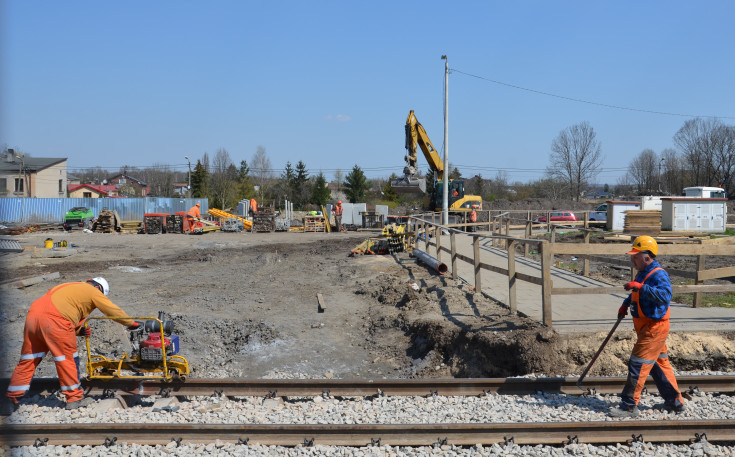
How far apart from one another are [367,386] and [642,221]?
26.2m

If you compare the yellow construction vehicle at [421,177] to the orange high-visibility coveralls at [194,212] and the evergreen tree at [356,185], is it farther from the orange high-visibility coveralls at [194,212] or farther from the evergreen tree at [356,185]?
the evergreen tree at [356,185]

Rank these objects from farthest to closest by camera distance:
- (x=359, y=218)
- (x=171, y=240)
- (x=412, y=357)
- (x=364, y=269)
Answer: (x=359, y=218), (x=171, y=240), (x=364, y=269), (x=412, y=357)

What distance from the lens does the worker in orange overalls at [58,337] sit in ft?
19.4

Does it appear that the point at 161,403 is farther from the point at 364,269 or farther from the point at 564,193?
the point at 564,193

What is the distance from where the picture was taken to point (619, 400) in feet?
20.2

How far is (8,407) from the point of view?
6.08m

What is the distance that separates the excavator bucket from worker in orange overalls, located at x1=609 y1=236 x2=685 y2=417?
16.9m

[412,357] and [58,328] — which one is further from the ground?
[58,328]

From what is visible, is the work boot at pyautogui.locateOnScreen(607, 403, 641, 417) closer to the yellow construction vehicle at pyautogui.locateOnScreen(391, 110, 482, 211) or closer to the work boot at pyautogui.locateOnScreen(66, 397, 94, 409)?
the work boot at pyautogui.locateOnScreen(66, 397, 94, 409)

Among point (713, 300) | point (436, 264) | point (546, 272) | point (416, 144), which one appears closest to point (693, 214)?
point (416, 144)

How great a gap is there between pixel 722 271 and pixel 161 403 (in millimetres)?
9084

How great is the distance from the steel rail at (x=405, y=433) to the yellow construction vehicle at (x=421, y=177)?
17675 mm

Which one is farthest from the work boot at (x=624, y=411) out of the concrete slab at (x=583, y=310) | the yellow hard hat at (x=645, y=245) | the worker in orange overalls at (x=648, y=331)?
the concrete slab at (x=583, y=310)

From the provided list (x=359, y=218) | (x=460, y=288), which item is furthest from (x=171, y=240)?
(x=460, y=288)
